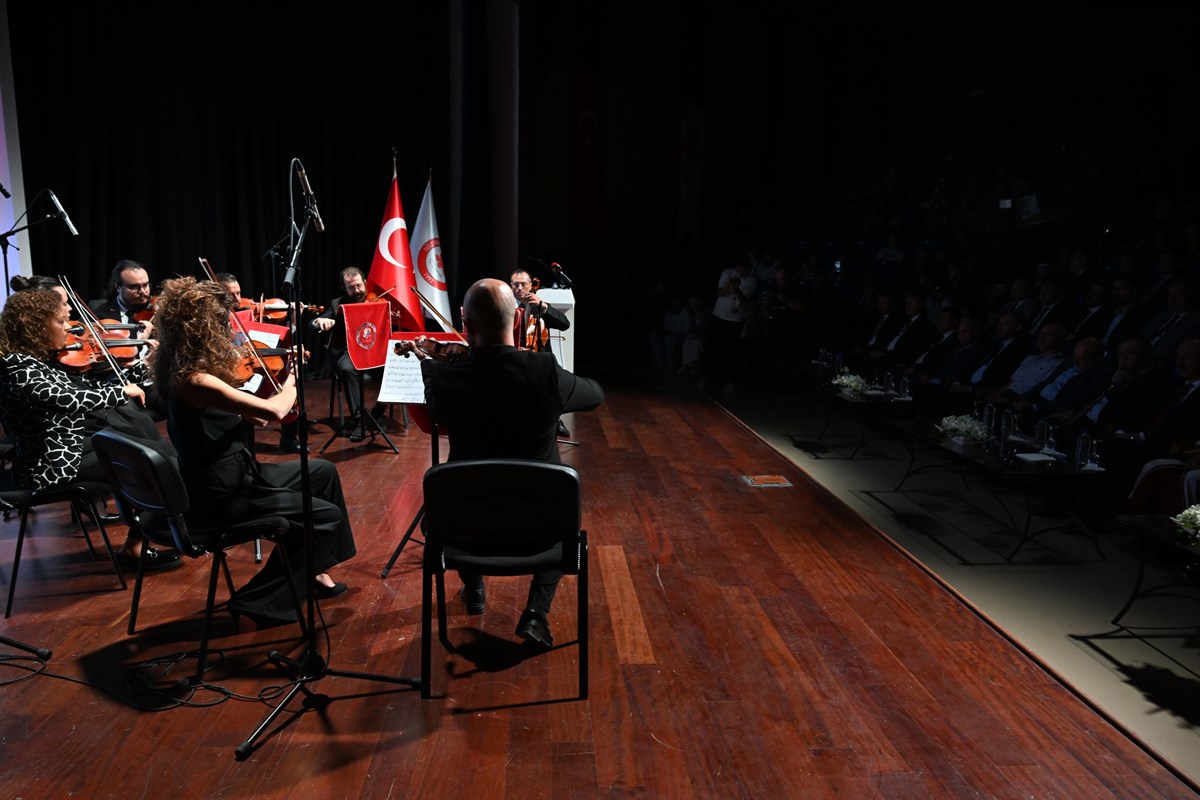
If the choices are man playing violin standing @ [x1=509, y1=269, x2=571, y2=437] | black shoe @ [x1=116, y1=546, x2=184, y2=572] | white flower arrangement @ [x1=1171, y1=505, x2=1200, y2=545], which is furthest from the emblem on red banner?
white flower arrangement @ [x1=1171, y1=505, x2=1200, y2=545]

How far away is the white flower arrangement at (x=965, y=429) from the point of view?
4.30 metres

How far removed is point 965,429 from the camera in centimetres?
434

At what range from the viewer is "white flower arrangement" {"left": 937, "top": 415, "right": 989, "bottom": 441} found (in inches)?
169

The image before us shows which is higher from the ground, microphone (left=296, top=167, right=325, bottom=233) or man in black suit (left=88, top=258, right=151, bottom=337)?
microphone (left=296, top=167, right=325, bottom=233)

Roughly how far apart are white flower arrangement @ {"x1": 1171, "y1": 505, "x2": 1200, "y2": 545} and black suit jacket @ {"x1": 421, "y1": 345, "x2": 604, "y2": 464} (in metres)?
2.19

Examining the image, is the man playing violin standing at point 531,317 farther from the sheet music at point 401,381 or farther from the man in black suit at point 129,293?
the man in black suit at point 129,293

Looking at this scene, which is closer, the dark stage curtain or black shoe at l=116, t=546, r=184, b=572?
black shoe at l=116, t=546, r=184, b=572

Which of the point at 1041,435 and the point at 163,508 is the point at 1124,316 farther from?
the point at 163,508

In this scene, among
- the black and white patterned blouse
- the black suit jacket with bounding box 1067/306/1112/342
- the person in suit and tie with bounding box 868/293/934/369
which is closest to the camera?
the black and white patterned blouse

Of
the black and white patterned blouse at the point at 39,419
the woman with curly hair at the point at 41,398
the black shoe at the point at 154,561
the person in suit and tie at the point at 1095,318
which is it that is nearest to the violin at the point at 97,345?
the woman with curly hair at the point at 41,398

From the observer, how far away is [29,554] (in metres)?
3.80

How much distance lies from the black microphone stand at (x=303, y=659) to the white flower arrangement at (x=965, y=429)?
308 centimetres

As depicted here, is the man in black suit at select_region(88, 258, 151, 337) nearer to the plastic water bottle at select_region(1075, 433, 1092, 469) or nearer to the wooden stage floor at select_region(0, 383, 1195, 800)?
the wooden stage floor at select_region(0, 383, 1195, 800)

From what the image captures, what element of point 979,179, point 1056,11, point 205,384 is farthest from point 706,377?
point 205,384
